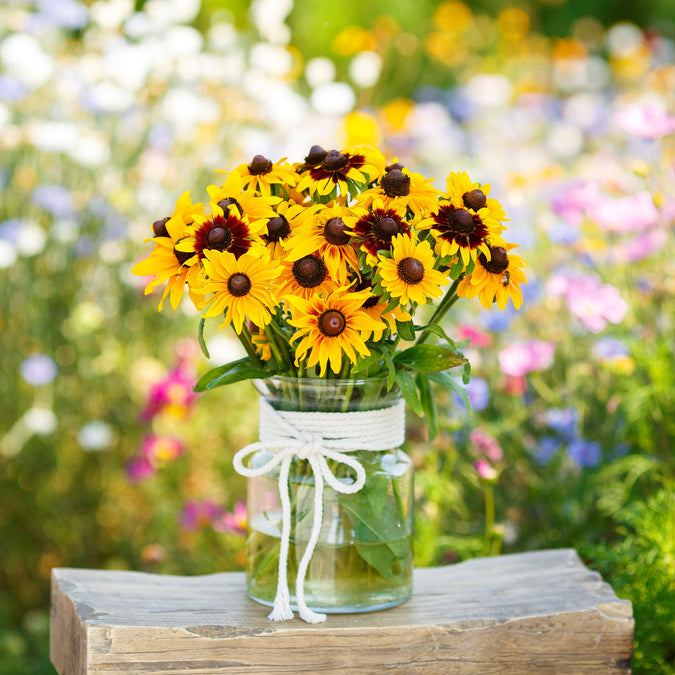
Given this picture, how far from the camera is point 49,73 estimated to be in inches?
90.0

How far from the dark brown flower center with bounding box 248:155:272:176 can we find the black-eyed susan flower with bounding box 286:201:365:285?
0.10 metres

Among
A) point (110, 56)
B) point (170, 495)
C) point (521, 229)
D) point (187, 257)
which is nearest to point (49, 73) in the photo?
point (110, 56)

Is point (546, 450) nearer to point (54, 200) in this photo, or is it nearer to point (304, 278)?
point (304, 278)

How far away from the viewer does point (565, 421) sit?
1.65 m

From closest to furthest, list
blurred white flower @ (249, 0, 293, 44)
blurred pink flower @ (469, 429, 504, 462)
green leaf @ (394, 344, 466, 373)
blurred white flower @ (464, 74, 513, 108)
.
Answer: green leaf @ (394, 344, 466, 373), blurred pink flower @ (469, 429, 504, 462), blurred white flower @ (249, 0, 293, 44), blurred white flower @ (464, 74, 513, 108)

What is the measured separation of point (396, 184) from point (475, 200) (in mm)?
87

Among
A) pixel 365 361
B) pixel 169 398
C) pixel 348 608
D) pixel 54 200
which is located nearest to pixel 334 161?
pixel 365 361

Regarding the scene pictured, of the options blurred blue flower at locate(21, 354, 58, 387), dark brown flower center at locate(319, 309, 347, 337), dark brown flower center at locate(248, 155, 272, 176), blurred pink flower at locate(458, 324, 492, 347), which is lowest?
blurred blue flower at locate(21, 354, 58, 387)

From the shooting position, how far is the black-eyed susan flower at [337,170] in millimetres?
973


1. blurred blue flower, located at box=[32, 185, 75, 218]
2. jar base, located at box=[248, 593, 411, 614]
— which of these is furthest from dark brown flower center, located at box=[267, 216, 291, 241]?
blurred blue flower, located at box=[32, 185, 75, 218]

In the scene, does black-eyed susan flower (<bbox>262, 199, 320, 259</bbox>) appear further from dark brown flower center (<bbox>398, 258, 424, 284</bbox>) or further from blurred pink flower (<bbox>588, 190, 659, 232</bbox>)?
blurred pink flower (<bbox>588, 190, 659, 232</bbox>)

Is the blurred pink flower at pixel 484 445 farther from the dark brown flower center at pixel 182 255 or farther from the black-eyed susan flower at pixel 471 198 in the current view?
the dark brown flower center at pixel 182 255

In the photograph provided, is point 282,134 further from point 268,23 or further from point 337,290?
point 337,290

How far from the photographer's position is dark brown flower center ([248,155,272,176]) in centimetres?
100
